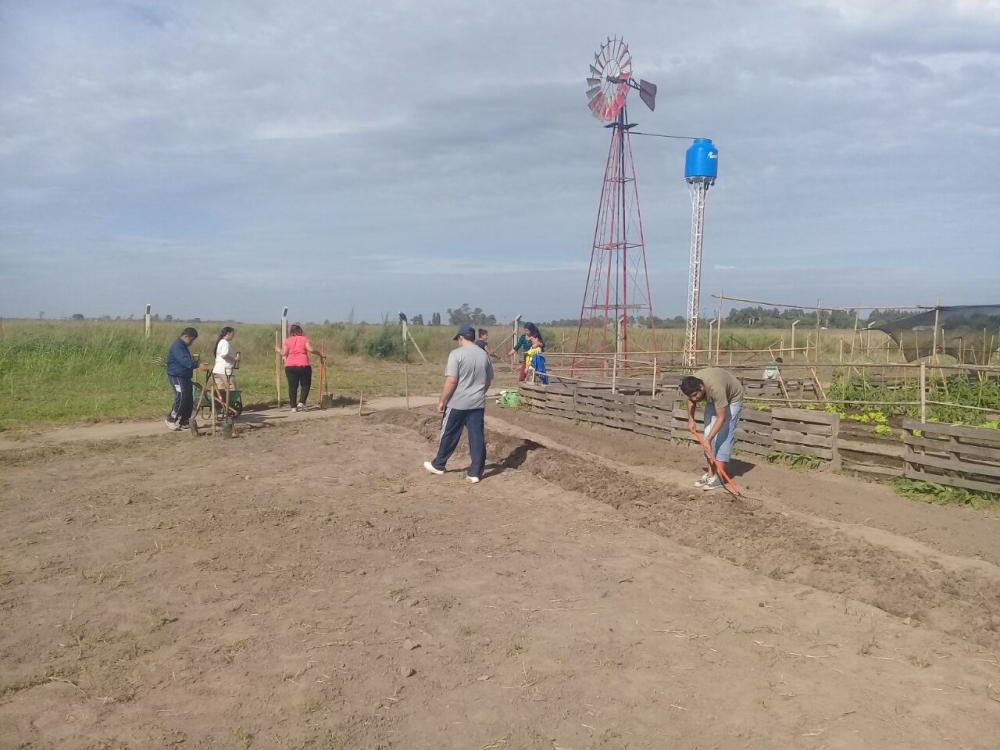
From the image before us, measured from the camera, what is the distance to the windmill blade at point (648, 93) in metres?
19.1

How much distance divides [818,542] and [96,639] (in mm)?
5151

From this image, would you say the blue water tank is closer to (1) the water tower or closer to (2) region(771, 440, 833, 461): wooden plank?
(1) the water tower

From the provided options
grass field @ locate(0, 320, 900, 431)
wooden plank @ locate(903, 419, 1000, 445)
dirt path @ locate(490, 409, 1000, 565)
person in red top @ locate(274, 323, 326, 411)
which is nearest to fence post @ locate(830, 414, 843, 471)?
dirt path @ locate(490, 409, 1000, 565)

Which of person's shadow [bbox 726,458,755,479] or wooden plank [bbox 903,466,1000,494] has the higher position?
wooden plank [bbox 903,466,1000,494]

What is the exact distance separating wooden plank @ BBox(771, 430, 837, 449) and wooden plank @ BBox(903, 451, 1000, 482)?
0.93m

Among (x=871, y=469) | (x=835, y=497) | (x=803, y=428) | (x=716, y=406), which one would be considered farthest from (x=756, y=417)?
(x=716, y=406)

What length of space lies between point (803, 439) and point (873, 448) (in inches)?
31.2

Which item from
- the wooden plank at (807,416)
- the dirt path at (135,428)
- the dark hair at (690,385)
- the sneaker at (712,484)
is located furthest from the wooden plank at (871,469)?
the dirt path at (135,428)

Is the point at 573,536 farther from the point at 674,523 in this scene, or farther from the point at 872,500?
the point at 872,500

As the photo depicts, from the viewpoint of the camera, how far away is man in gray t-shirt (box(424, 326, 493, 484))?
8.66 metres

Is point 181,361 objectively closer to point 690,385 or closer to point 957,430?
point 690,385

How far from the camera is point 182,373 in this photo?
37.5 ft

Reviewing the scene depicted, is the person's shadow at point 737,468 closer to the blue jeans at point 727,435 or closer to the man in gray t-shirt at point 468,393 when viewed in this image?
the blue jeans at point 727,435

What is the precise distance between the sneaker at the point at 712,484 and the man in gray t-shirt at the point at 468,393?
93.2 inches
